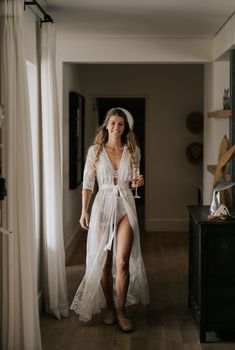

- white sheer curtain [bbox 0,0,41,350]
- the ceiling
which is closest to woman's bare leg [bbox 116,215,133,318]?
white sheer curtain [bbox 0,0,41,350]

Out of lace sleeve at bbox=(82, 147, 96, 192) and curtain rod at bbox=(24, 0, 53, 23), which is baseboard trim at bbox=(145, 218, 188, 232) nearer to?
lace sleeve at bbox=(82, 147, 96, 192)

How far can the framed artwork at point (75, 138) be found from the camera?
694 centimetres

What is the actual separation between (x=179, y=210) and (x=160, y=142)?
103 centimetres

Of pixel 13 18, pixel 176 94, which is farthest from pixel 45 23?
pixel 176 94

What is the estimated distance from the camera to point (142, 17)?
5055 millimetres

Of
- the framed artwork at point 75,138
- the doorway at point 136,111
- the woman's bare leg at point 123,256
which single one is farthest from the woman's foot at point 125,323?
the doorway at point 136,111

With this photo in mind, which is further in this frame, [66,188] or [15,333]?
[66,188]

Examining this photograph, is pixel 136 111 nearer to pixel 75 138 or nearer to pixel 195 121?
pixel 195 121

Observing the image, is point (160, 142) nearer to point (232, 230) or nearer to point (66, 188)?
point (66, 188)

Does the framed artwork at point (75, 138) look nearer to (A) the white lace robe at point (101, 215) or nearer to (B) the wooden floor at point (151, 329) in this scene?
(B) the wooden floor at point (151, 329)

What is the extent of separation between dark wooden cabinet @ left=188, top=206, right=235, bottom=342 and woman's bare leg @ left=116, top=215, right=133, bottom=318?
1.83ft

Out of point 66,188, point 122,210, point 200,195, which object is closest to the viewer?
point 122,210

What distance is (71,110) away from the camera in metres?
6.88

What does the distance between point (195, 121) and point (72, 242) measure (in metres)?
2.54
